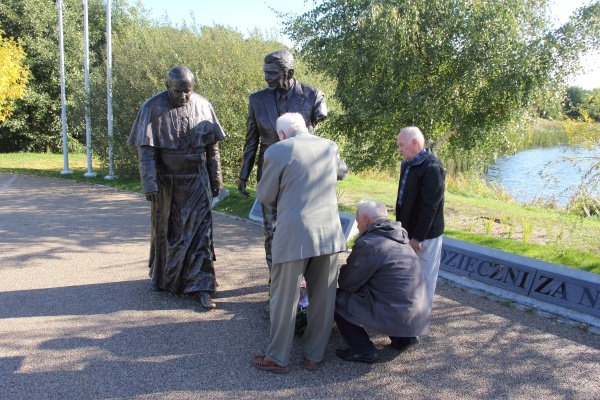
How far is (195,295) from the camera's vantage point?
522 cm

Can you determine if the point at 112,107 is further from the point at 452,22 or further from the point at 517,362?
the point at 517,362

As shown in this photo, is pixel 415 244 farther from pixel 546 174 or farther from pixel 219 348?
pixel 546 174

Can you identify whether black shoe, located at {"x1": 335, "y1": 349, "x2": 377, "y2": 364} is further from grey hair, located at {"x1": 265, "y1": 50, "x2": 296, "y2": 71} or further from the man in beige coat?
grey hair, located at {"x1": 265, "y1": 50, "x2": 296, "y2": 71}

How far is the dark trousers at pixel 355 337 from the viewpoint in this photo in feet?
13.0

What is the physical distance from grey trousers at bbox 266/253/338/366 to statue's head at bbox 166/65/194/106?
2.11 meters

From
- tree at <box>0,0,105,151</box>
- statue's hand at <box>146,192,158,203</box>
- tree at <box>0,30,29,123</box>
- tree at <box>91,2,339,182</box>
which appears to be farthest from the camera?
tree at <box>0,0,105,151</box>

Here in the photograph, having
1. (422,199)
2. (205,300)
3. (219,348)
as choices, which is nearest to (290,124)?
Answer: (422,199)

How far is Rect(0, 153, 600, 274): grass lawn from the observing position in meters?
6.82

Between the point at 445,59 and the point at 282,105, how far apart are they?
5.55 metres

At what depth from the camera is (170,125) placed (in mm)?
4977

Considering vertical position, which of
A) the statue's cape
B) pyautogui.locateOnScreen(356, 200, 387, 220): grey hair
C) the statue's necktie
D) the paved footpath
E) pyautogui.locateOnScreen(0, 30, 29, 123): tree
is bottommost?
the paved footpath

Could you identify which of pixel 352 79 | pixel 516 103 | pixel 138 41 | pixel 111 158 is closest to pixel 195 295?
pixel 352 79

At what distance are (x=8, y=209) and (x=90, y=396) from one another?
826 centimetres

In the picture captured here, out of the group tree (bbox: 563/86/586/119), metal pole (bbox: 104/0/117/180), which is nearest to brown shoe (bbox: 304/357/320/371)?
tree (bbox: 563/86/586/119)
